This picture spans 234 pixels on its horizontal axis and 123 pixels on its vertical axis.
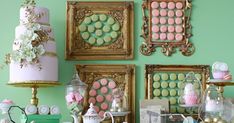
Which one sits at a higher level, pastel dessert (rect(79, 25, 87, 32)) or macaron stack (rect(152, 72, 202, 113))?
pastel dessert (rect(79, 25, 87, 32))

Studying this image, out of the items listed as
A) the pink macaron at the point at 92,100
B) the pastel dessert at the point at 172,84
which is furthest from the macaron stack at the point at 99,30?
the pastel dessert at the point at 172,84

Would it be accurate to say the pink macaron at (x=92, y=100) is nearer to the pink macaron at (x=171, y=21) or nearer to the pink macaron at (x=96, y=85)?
the pink macaron at (x=96, y=85)

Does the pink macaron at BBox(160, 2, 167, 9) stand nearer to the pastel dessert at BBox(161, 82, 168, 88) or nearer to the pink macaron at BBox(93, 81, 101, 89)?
the pastel dessert at BBox(161, 82, 168, 88)

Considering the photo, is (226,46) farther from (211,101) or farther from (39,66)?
(39,66)

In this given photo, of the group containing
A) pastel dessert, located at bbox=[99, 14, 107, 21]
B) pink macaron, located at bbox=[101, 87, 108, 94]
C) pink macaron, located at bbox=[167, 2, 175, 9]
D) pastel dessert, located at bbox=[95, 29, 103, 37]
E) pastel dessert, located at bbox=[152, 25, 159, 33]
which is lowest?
pink macaron, located at bbox=[101, 87, 108, 94]

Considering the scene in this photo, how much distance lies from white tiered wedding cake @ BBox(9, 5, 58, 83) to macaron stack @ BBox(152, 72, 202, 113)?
614mm

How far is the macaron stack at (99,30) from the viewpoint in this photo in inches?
103

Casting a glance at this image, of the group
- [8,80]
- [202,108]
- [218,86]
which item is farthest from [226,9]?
[8,80]

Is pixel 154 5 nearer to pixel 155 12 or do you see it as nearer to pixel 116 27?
pixel 155 12

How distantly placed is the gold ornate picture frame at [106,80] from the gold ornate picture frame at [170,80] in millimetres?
102

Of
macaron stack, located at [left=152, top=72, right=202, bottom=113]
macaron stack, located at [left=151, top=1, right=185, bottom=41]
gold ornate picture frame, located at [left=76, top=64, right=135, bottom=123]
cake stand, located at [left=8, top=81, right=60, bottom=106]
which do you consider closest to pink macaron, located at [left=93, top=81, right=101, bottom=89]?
gold ornate picture frame, located at [left=76, top=64, right=135, bottom=123]

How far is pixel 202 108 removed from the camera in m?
2.35

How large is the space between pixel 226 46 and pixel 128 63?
0.61 m

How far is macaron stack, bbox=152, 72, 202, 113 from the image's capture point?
257cm
